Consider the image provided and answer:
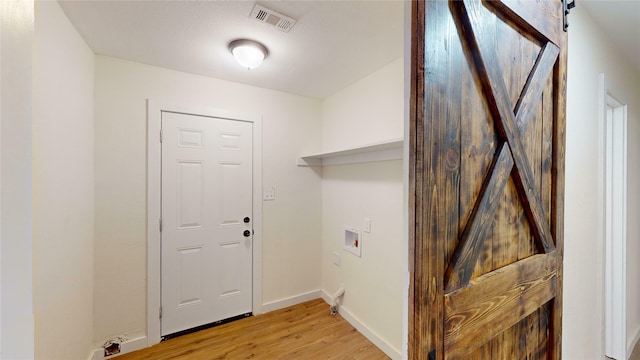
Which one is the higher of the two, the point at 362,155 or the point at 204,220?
the point at 362,155

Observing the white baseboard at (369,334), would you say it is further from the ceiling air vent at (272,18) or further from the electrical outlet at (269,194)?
the ceiling air vent at (272,18)

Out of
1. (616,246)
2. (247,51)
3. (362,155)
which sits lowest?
(616,246)

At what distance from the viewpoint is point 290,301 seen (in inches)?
108

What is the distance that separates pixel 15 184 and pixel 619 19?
2716 mm

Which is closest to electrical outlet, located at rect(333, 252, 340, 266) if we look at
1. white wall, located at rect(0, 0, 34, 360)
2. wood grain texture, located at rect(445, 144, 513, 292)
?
wood grain texture, located at rect(445, 144, 513, 292)

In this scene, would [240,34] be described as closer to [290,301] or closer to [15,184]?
[15,184]

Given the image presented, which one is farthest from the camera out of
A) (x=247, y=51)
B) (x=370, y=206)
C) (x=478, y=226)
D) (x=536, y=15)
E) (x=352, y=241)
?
(x=352, y=241)

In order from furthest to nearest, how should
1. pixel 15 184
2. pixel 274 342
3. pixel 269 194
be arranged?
1. pixel 269 194
2. pixel 274 342
3. pixel 15 184

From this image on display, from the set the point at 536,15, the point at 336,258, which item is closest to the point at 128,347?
the point at 336,258

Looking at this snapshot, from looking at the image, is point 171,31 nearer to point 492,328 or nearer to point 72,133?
point 72,133

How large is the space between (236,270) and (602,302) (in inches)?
111

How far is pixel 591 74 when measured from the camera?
55.8 inches

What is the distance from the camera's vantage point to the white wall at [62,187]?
49.8 inches

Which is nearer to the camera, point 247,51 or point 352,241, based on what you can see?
point 247,51
